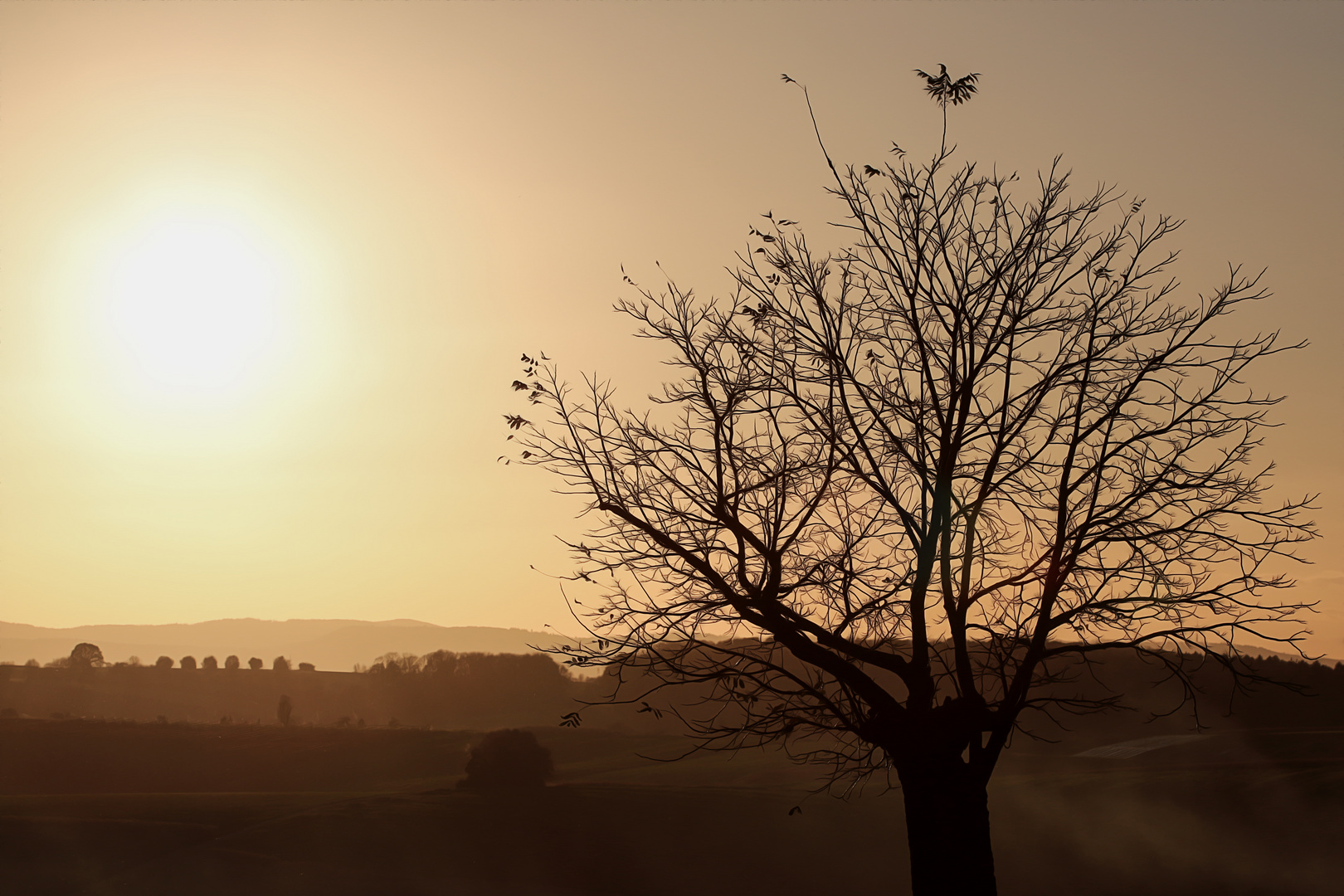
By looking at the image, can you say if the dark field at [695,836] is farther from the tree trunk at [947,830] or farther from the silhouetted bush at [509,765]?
the tree trunk at [947,830]

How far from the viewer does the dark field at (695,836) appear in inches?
1331

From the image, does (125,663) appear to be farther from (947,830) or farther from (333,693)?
(947,830)

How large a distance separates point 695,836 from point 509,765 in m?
11.6

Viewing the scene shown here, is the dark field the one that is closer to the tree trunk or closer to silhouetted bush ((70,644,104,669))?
the tree trunk

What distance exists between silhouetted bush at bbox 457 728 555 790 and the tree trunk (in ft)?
137

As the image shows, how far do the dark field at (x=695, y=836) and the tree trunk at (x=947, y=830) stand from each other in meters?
26.4

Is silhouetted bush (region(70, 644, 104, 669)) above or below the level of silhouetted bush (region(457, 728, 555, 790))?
above

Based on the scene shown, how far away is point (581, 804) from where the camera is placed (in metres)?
45.8

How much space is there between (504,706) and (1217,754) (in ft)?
314

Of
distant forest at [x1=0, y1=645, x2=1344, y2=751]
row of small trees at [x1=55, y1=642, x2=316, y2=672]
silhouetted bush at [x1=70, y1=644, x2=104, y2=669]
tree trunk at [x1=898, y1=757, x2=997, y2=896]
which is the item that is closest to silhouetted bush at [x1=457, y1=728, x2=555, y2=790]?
tree trunk at [x1=898, y1=757, x2=997, y2=896]

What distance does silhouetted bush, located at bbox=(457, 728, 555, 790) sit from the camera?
49.2m

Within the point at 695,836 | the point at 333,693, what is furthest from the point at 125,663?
the point at 695,836

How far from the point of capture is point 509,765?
49344mm

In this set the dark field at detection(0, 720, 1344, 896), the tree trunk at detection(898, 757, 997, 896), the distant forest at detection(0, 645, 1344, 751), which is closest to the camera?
the tree trunk at detection(898, 757, 997, 896)
